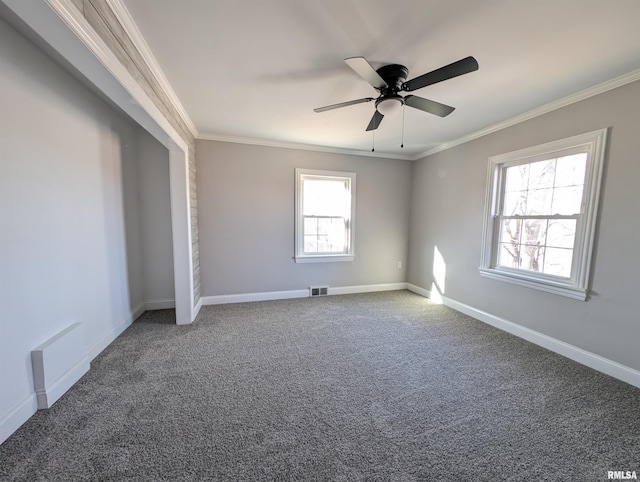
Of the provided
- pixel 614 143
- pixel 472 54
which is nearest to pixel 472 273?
pixel 614 143

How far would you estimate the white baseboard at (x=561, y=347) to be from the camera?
209 centimetres

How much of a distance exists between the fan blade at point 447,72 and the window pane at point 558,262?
7.16 feet

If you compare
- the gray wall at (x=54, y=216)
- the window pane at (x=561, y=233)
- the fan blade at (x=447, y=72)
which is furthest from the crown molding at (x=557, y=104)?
the gray wall at (x=54, y=216)

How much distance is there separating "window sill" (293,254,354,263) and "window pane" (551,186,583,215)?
8.93 ft

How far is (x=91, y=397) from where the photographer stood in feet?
6.02

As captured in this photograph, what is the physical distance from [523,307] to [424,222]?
193 cm

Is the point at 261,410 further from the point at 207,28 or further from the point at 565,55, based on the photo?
the point at 565,55

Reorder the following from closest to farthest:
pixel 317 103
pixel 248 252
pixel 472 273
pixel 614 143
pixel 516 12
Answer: pixel 516 12
pixel 614 143
pixel 317 103
pixel 472 273
pixel 248 252

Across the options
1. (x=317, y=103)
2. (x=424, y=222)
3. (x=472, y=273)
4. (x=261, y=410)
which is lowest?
(x=261, y=410)

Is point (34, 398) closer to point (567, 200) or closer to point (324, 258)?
point (324, 258)

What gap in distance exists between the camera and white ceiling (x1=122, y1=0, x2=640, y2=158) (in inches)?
57.1

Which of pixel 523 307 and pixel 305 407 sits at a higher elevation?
pixel 523 307

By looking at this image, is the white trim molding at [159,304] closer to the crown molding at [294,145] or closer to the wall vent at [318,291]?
the wall vent at [318,291]

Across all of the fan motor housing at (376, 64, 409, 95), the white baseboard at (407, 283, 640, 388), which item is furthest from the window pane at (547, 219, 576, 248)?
the fan motor housing at (376, 64, 409, 95)
